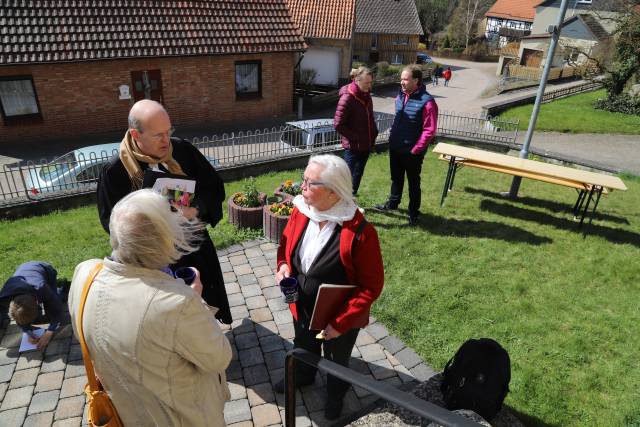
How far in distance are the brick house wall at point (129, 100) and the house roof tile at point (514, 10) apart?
4867 centimetres

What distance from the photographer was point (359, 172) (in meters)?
6.66

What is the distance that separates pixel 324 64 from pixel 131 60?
16.3m

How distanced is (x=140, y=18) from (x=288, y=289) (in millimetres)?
14076

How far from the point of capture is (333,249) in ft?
9.34

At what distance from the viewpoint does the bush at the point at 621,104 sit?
21967 millimetres

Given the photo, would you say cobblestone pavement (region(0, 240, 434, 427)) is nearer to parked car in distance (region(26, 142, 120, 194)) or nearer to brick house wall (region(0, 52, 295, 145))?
parked car in distance (region(26, 142, 120, 194))

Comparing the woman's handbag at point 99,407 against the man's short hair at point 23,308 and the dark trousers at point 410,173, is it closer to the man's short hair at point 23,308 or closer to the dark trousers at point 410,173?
the man's short hair at point 23,308

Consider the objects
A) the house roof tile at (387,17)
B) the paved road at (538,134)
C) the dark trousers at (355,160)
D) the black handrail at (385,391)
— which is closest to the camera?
the black handrail at (385,391)

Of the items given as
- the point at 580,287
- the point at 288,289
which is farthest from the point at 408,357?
the point at 580,287

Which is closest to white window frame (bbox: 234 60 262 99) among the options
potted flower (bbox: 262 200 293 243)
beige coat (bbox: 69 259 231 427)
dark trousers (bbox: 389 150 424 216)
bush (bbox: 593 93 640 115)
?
dark trousers (bbox: 389 150 424 216)

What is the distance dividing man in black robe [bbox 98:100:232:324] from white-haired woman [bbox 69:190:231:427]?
101cm

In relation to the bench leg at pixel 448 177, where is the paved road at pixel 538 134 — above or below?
below

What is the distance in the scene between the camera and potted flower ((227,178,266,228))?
6.36 m

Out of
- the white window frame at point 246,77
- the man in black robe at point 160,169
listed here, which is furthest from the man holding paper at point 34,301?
the white window frame at point 246,77
